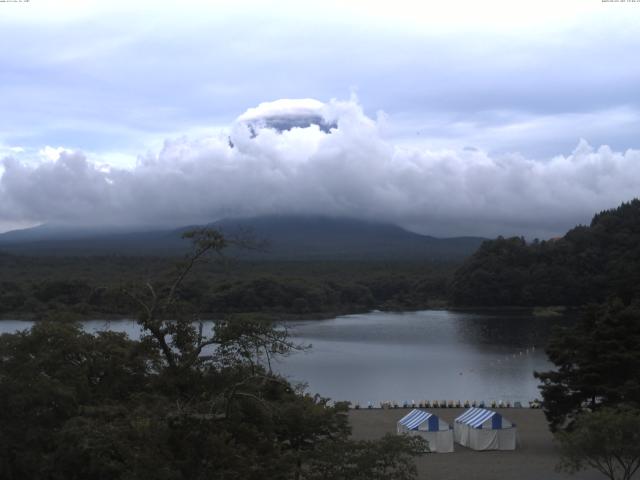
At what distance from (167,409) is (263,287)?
4599 centimetres

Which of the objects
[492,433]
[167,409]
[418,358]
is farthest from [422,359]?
[167,409]

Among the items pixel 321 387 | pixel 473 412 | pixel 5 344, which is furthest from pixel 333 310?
pixel 5 344

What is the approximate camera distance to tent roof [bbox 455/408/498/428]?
50.6 feet

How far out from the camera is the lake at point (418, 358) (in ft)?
83.4

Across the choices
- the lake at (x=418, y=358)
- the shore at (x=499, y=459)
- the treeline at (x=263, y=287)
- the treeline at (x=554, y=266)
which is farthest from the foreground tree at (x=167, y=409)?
the treeline at (x=554, y=266)

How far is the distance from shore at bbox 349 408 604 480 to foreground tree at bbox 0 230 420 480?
5.00m

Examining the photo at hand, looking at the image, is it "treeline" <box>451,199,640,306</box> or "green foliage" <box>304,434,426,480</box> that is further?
"treeline" <box>451,199,640,306</box>

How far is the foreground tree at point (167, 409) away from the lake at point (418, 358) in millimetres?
8063

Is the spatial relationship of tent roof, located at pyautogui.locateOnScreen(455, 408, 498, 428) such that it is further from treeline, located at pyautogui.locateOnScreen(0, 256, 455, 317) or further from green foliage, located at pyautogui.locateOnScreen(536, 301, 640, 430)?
treeline, located at pyautogui.locateOnScreen(0, 256, 455, 317)

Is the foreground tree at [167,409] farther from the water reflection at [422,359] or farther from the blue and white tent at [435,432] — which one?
the water reflection at [422,359]

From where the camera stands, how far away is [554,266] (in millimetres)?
58188

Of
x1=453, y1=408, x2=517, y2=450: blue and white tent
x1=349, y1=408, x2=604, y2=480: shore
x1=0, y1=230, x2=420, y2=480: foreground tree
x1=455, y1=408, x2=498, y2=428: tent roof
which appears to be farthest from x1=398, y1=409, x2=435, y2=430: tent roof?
x1=0, y1=230, x2=420, y2=480: foreground tree

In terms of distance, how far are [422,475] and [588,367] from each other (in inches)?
152

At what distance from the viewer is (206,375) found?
6.82 metres
